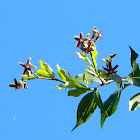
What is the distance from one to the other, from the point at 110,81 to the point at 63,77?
0.29m

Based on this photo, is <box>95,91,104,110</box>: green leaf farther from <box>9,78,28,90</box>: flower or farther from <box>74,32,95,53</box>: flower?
<box>9,78,28,90</box>: flower

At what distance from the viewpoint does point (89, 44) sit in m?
2.04

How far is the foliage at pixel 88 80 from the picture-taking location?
2.08m

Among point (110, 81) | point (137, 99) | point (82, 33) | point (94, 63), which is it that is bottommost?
point (137, 99)

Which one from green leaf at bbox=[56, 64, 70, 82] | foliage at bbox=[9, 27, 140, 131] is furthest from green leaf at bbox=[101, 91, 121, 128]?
green leaf at bbox=[56, 64, 70, 82]

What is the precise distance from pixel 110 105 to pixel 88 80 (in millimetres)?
211

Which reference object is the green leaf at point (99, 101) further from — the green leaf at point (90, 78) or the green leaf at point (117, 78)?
the green leaf at point (117, 78)

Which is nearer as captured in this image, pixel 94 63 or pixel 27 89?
pixel 94 63

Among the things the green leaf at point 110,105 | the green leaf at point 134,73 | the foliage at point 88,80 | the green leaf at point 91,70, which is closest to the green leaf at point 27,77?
the foliage at point 88,80

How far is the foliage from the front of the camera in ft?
6.83

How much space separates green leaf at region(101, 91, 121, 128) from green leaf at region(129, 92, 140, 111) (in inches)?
5.2

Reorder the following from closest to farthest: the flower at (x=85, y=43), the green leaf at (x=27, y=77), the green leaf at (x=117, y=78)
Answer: the green leaf at (x=117, y=78) < the flower at (x=85, y=43) < the green leaf at (x=27, y=77)

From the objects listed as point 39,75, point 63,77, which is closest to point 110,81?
point 63,77

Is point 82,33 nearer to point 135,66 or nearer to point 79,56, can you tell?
point 79,56
